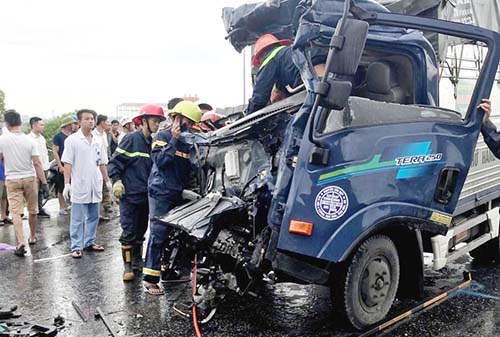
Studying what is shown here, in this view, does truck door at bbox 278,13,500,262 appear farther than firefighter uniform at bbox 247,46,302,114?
No

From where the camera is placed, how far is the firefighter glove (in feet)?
17.6

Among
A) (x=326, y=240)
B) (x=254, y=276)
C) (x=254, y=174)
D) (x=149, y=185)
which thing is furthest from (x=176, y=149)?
(x=326, y=240)

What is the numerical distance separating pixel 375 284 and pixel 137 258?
2832mm

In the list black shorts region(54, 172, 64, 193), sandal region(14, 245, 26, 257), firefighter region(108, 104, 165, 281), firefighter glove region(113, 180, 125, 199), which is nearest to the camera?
firefighter glove region(113, 180, 125, 199)

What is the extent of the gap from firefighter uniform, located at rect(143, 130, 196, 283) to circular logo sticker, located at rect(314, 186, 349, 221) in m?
1.82

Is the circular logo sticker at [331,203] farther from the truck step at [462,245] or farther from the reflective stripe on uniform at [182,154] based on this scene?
the reflective stripe on uniform at [182,154]

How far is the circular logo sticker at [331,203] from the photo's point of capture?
11.6 feet

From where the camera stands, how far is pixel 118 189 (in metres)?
5.36

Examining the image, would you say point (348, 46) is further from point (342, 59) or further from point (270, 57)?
point (270, 57)

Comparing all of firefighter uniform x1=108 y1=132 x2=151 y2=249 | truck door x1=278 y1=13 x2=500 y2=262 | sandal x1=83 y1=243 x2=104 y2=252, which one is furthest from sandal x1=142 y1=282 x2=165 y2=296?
sandal x1=83 y1=243 x2=104 y2=252

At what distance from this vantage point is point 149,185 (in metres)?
A: 5.13

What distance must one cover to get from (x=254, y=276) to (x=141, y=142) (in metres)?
2.32

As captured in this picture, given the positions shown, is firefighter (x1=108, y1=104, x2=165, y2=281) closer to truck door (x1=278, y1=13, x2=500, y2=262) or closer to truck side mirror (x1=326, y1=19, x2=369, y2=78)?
truck door (x1=278, y1=13, x2=500, y2=262)

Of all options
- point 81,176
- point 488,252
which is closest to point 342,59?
point 488,252
